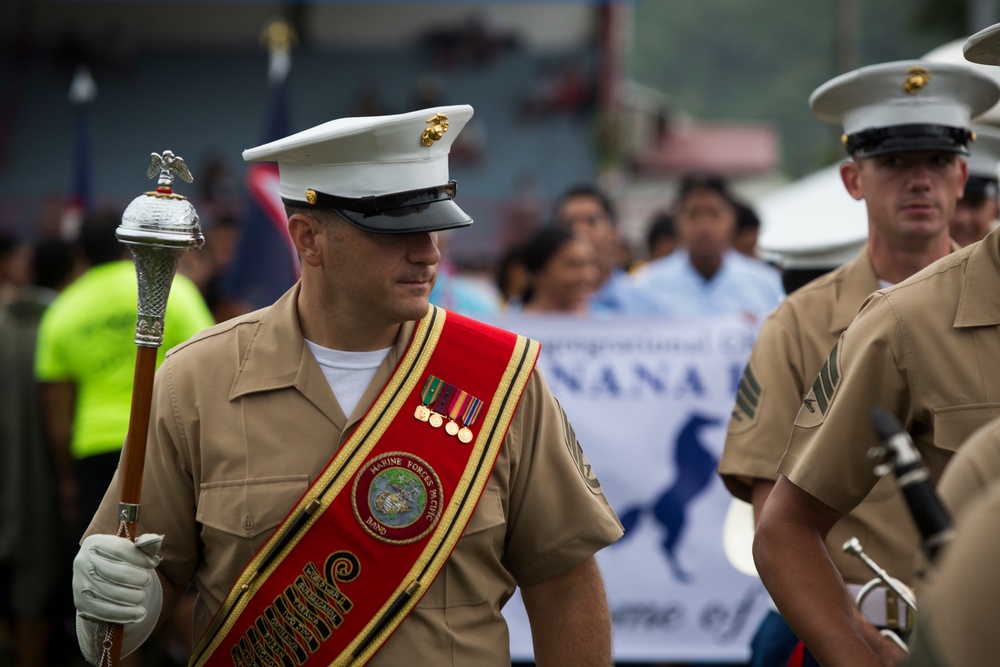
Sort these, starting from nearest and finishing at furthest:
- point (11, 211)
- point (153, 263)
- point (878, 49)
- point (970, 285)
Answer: point (970, 285) < point (153, 263) < point (11, 211) < point (878, 49)

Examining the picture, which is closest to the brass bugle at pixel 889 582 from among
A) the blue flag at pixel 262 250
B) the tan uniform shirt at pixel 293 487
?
the tan uniform shirt at pixel 293 487

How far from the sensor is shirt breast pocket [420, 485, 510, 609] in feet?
9.80

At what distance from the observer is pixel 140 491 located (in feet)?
9.54

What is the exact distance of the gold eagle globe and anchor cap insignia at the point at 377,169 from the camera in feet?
9.92

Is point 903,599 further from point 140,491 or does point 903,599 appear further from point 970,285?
point 140,491

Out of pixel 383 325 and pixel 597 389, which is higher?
pixel 383 325

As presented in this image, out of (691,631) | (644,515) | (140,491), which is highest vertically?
(140,491)

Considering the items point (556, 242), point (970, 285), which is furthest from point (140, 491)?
point (556, 242)

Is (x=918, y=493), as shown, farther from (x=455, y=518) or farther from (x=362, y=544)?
(x=362, y=544)

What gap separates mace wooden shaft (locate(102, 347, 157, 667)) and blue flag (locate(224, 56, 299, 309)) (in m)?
4.60

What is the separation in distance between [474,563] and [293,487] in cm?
44

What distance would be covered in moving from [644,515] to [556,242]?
1.58 m

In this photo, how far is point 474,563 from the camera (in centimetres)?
303

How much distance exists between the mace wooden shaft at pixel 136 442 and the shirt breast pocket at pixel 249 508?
16cm
